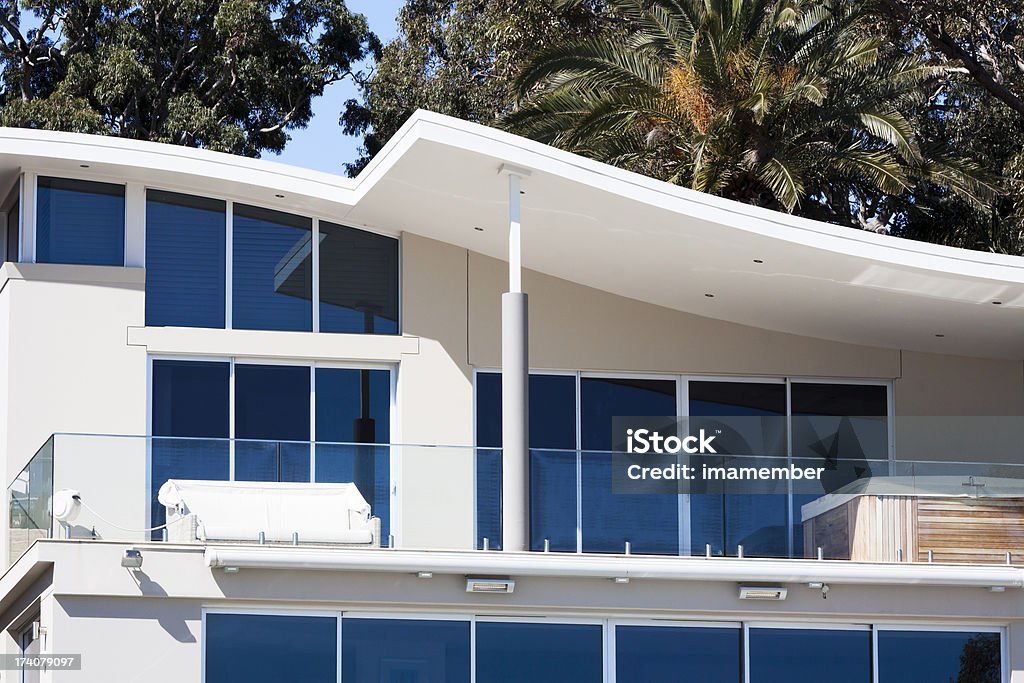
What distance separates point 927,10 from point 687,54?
7.11 metres

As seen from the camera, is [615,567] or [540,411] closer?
[615,567]

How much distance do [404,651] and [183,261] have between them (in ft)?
19.2

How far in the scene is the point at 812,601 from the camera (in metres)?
15.7

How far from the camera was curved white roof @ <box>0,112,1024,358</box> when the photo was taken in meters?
16.0

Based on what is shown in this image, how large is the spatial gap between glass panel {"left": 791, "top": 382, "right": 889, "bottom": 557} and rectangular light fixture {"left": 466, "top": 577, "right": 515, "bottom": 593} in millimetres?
2939

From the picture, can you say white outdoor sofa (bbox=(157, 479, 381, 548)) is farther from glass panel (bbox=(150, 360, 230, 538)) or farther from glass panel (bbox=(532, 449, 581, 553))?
glass panel (bbox=(150, 360, 230, 538))

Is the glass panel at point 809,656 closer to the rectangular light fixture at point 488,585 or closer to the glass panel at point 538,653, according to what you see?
the glass panel at point 538,653

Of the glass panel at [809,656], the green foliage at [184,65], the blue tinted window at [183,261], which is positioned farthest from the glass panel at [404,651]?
the green foliage at [184,65]

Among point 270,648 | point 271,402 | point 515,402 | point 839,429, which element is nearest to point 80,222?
point 271,402

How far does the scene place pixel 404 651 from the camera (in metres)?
15.1

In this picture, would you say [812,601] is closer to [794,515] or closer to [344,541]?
[794,515]

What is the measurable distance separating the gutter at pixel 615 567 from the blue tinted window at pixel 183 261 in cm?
466

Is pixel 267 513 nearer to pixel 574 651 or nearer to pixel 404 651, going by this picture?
pixel 404 651

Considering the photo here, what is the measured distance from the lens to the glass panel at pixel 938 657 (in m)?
16.0
